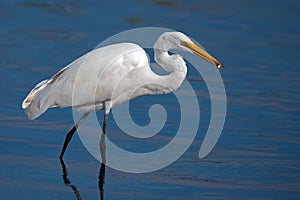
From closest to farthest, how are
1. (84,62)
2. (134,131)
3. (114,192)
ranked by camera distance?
(114,192) → (84,62) → (134,131)

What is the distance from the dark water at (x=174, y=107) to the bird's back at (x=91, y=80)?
0.58 m

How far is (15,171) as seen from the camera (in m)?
8.41

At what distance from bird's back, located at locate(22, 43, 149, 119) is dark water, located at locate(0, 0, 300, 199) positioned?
579 mm

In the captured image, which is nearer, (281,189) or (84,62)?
(281,189)

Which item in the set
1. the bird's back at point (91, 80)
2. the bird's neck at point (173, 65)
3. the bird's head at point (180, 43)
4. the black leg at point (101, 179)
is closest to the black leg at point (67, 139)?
the bird's back at point (91, 80)

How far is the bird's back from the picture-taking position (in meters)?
8.80

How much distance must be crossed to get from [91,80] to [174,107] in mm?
2193

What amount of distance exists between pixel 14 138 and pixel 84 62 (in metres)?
1.27

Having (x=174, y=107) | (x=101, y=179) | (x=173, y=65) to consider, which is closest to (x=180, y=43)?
(x=173, y=65)

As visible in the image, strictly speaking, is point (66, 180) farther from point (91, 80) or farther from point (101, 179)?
point (91, 80)

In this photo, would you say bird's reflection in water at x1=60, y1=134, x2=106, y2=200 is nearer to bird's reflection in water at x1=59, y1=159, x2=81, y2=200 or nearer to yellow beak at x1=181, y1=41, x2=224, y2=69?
bird's reflection in water at x1=59, y1=159, x2=81, y2=200

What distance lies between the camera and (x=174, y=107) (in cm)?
1094

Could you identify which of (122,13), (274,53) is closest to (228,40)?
(274,53)

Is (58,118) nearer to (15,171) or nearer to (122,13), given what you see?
(15,171)
